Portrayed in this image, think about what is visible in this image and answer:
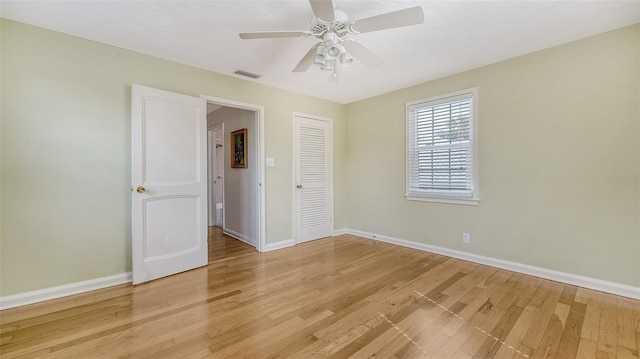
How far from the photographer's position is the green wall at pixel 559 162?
2.38 metres

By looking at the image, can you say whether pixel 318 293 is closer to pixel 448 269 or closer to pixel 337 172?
pixel 448 269

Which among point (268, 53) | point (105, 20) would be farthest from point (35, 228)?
point (268, 53)

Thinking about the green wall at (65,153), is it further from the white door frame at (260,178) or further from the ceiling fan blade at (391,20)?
the ceiling fan blade at (391,20)

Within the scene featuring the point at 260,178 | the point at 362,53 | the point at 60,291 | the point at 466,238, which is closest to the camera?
the point at 362,53

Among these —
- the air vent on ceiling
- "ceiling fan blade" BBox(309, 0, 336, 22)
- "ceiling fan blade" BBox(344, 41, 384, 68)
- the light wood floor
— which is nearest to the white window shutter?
the light wood floor

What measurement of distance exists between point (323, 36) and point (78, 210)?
269cm

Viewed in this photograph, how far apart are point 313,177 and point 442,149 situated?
1958 millimetres

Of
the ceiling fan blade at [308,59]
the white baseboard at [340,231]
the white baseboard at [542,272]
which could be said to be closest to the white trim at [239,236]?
the white baseboard at [340,231]

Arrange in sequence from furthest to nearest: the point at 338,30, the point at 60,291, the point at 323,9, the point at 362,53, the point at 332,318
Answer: the point at 60,291 < the point at 362,53 < the point at 332,318 < the point at 338,30 < the point at 323,9

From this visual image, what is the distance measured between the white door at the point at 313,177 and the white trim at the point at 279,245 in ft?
0.42

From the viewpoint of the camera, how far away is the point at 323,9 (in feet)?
5.48

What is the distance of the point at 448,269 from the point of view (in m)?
3.05

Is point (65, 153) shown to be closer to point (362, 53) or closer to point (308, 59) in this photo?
point (308, 59)

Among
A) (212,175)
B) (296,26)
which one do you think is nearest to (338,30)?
(296,26)
